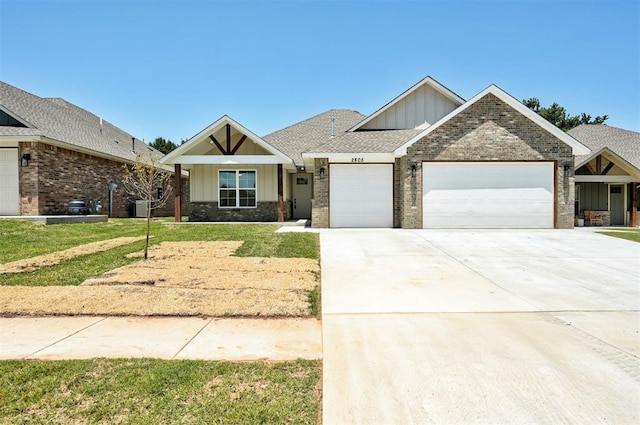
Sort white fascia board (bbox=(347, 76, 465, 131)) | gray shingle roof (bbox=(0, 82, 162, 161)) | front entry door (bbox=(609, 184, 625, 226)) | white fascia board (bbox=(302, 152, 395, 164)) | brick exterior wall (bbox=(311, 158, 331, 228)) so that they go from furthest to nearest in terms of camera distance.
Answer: front entry door (bbox=(609, 184, 625, 226)) → white fascia board (bbox=(347, 76, 465, 131)) → gray shingle roof (bbox=(0, 82, 162, 161)) → brick exterior wall (bbox=(311, 158, 331, 228)) → white fascia board (bbox=(302, 152, 395, 164))

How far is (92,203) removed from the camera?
60.8 ft

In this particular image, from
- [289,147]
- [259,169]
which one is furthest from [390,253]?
[289,147]

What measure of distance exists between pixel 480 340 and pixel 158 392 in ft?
10.9

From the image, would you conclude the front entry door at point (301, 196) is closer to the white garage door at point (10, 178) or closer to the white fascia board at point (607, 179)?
the white garage door at point (10, 178)

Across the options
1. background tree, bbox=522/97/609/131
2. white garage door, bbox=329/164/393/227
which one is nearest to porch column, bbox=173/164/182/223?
white garage door, bbox=329/164/393/227

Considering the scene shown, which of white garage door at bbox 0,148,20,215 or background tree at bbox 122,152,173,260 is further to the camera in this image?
white garage door at bbox 0,148,20,215

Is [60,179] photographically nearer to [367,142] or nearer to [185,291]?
[367,142]

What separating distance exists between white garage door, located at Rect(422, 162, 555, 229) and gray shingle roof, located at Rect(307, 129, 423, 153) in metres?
1.85

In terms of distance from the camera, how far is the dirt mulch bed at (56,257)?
7277 mm

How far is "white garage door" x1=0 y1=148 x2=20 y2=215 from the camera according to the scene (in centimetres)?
1534

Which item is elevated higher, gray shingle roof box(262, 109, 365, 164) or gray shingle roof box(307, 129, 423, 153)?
gray shingle roof box(262, 109, 365, 164)

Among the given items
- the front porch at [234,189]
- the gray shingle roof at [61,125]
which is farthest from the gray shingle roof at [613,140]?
the gray shingle roof at [61,125]

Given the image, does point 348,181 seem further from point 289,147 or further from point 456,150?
point 289,147

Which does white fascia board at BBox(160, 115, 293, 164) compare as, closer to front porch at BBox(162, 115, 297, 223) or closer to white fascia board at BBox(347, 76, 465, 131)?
front porch at BBox(162, 115, 297, 223)
